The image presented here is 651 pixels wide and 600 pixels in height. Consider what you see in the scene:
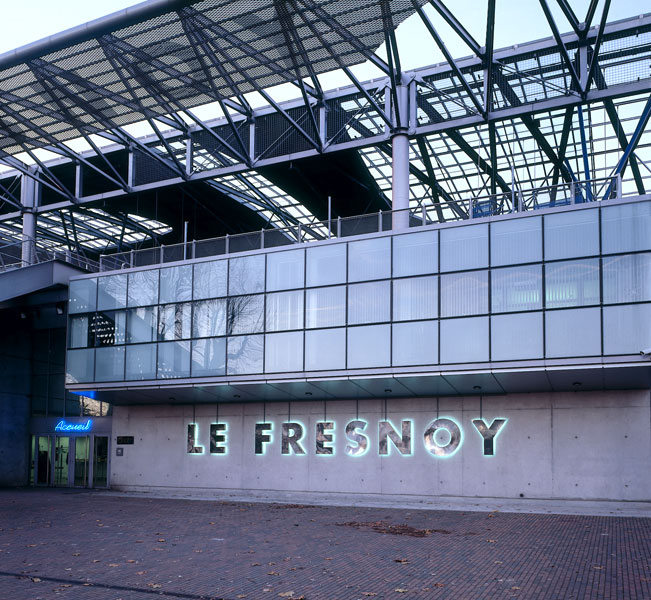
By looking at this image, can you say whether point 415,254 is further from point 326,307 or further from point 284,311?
point 284,311

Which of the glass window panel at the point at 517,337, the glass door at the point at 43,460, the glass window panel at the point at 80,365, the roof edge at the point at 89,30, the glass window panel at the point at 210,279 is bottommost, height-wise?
the glass door at the point at 43,460

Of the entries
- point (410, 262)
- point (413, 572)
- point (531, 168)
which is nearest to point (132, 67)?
point (410, 262)

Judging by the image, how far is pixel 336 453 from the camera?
2667 cm

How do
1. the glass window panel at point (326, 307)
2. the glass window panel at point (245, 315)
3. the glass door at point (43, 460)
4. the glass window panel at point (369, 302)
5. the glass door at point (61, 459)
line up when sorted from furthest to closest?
1. the glass door at point (43, 460)
2. the glass door at point (61, 459)
3. the glass window panel at point (245, 315)
4. the glass window panel at point (326, 307)
5. the glass window panel at point (369, 302)

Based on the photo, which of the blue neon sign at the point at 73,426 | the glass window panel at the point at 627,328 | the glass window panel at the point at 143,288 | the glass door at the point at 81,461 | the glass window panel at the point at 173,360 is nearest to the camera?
the glass window panel at the point at 627,328

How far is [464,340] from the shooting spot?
23.0 meters

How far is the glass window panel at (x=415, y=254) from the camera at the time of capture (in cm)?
2414

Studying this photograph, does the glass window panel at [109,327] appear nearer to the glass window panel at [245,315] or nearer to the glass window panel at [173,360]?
the glass window panel at [173,360]

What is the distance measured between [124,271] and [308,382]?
957 cm

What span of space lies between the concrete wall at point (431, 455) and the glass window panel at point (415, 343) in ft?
8.69

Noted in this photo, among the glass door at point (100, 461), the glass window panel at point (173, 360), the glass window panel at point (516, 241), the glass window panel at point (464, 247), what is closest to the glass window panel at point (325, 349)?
the glass window panel at point (464, 247)

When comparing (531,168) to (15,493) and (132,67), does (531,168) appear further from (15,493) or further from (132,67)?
(15,493)

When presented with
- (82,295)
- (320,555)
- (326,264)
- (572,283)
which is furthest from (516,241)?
(82,295)

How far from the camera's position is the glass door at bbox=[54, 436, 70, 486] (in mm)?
33656
